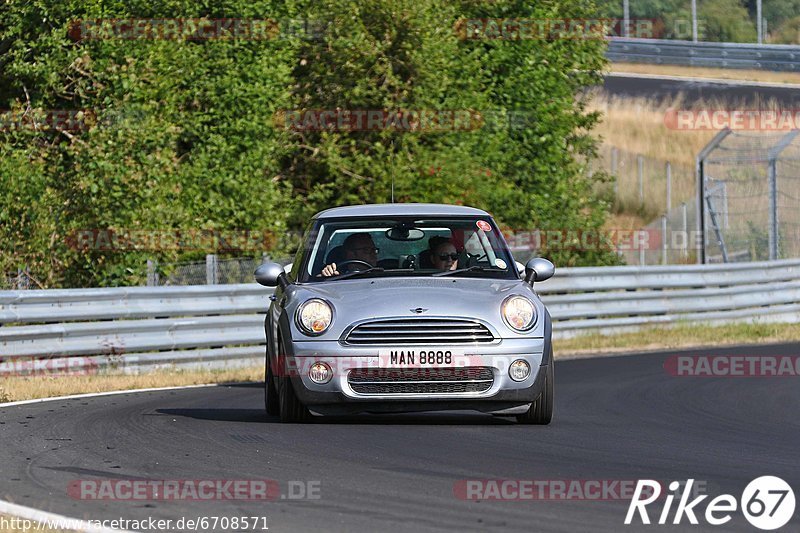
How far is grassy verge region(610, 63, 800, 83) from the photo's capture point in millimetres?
60000

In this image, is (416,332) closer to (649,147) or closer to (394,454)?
(394,454)

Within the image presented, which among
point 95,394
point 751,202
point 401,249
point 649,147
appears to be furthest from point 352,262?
point 649,147

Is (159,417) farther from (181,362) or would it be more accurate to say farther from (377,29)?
(377,29)

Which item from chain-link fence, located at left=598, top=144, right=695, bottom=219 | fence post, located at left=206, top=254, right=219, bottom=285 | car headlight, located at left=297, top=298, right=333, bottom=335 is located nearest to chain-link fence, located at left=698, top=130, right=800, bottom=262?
chain-link fence, located at left=598, top=144, right=695, bottom=219

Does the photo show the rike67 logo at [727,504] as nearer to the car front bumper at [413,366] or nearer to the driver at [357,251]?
the car front bumper at [413,366]

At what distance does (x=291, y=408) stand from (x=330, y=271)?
106cm

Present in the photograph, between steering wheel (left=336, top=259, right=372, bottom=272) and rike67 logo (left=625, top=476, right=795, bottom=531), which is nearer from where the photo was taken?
rike67 logo (left=625, top=476, right=795, bottom=531)

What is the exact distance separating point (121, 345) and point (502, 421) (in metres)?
7.06

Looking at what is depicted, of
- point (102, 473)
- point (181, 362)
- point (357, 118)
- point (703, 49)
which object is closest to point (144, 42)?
point (357, 118)

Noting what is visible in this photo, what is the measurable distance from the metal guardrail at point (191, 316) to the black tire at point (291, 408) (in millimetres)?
5906

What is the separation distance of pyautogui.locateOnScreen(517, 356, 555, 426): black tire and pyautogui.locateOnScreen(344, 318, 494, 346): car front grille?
0.58 metres

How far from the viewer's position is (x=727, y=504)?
6.64 meters

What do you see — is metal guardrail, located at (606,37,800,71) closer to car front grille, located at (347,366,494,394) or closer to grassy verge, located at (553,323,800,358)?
grassy verge, located at (553,323,800,358)

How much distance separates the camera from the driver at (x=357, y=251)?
10.8m
